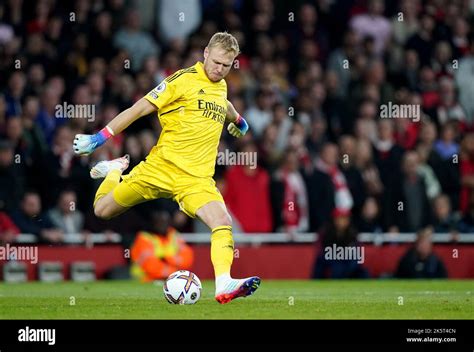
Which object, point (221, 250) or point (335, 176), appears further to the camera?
point (335, 176)

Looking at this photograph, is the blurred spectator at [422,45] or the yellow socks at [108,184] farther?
the blurred spectator at [422,45]

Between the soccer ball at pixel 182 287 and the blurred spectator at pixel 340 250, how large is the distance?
6495 millimetres

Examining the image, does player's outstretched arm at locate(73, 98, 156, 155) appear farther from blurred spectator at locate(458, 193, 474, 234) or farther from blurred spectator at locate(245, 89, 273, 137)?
blurred spectator at locate(458, 193, 474, 234)

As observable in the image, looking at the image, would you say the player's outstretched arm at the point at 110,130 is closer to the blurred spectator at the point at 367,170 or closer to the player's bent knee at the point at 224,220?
the player's bent knee at the point at 224,220

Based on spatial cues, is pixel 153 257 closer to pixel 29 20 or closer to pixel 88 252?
pixel 88 252

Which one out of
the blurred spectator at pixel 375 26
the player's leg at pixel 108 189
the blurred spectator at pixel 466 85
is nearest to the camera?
the player's leg at pixel 108 189

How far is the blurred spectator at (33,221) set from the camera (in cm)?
1769

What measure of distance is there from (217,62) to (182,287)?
2.13 meters

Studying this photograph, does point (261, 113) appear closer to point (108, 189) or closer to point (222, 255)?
point (108, 189)

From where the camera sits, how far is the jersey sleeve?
11969mm

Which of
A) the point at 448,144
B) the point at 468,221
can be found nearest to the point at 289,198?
the point at 468,221

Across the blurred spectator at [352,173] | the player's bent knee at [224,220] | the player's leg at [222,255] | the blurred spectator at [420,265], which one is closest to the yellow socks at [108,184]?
the player's leg at [222,255]

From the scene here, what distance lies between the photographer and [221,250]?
11742 mm

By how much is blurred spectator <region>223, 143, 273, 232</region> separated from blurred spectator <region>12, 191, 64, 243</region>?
8.51 ft
